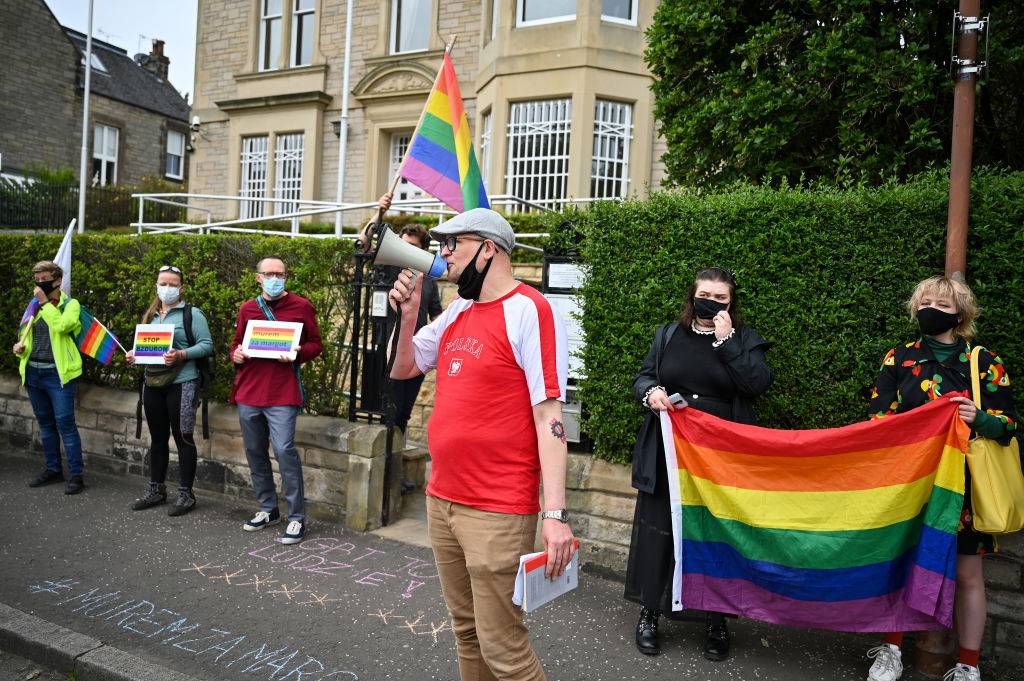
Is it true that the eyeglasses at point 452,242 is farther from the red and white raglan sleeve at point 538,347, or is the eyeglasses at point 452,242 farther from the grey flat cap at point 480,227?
the red and white raglan sleeve at point 538,347

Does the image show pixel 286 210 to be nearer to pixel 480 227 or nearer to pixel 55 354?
pixel 55 354

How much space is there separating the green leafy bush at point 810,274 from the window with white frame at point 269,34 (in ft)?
56.1

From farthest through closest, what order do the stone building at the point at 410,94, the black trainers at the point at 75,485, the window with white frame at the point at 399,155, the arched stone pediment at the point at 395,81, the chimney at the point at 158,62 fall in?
1. the chimney at the point at 158,62
2. the window with white frame at the point at 399,155
3. the arched stone pediment at the point at 395,81
4. the stone building at the point at 410,94
5. the black trainers at the point at 75,485

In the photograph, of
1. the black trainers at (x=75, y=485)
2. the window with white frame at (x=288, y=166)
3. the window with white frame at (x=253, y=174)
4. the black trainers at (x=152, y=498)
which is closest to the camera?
the black trainers at (x=152, y=498)

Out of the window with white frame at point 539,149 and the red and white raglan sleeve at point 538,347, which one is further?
the window with white frame at point 539,149

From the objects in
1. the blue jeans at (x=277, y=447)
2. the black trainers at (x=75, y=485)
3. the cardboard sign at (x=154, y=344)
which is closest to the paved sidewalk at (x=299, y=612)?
the blue jeans at (x=277, y=447)

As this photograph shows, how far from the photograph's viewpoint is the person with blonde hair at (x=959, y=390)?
12.4 feet

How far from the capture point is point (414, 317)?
10.8ft

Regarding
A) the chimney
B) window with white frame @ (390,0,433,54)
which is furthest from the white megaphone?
the chimney

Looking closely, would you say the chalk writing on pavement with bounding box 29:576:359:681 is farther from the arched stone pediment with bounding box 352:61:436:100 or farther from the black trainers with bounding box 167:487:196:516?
the arched stone pediment with bounding box 352:61:436:100

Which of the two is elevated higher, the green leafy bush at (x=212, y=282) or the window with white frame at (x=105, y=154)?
the window with white frame at (x=105, y=154)

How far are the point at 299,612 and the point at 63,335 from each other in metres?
4.32

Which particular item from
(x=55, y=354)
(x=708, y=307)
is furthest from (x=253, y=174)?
(x=708, y=307)

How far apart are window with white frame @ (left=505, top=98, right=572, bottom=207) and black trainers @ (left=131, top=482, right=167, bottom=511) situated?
363 inches
